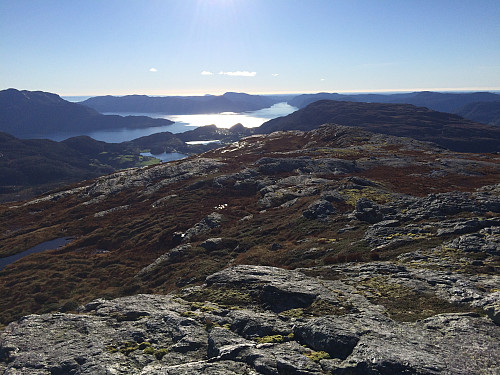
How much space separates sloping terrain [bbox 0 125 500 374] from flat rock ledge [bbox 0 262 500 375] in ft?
0.31

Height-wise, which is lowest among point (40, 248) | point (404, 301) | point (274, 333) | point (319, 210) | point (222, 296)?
point (40, 248)

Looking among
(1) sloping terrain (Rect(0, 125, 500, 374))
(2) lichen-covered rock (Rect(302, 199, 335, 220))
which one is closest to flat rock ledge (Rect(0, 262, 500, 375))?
(1) sloping terrain (Rect(0, 125, 500, 374))

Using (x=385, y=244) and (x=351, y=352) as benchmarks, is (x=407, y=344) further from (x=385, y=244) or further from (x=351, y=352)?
(x=385, y=244)

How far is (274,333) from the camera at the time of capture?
1691cm

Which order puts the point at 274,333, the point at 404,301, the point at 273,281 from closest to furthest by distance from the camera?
the point at 274,333 → the point at 404,301 → the point at 273,281

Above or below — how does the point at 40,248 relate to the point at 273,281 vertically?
below

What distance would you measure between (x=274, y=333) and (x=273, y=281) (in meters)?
6.35

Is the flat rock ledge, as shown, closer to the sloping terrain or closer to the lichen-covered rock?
the sloping terrain

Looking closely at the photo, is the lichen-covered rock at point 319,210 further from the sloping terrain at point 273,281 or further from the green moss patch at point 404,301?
the green moss patch at point 404,301

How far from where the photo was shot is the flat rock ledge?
13516mm

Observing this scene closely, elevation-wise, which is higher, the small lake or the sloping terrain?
the sloping terrain

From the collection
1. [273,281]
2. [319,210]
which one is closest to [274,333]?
[273,281]

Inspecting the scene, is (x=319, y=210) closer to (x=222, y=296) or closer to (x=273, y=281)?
(x=273, y=281)

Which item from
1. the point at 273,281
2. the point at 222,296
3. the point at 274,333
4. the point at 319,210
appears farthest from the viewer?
the point at 319,210
